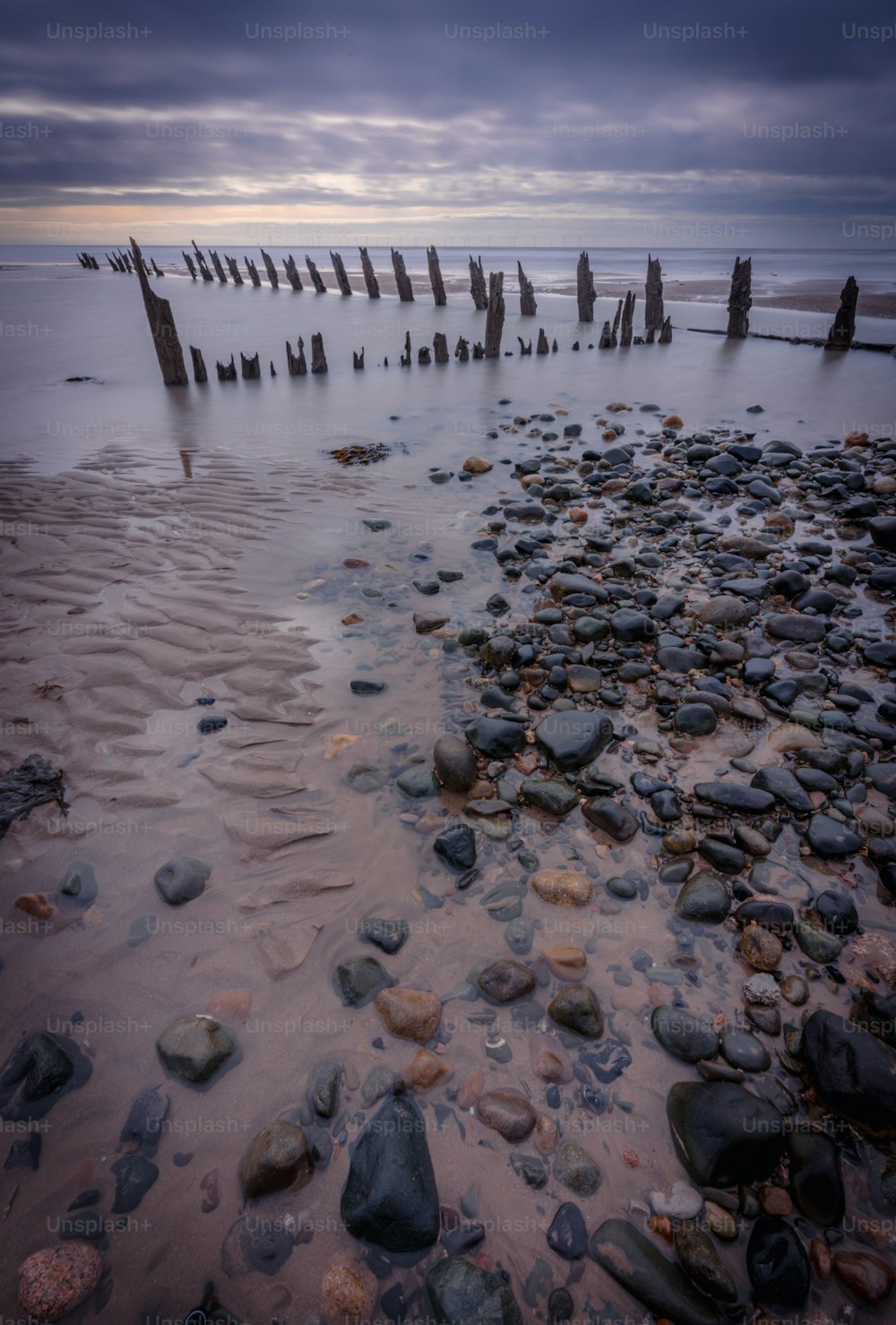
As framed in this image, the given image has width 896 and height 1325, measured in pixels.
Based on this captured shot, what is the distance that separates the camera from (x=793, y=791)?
320cm

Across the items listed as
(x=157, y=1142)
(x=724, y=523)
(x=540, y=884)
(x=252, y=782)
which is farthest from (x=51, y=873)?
(x=724, y=523)

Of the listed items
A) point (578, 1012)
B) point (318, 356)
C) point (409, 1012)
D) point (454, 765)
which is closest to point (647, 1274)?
point (578, 1012)

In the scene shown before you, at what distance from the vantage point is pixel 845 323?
15.8 metres

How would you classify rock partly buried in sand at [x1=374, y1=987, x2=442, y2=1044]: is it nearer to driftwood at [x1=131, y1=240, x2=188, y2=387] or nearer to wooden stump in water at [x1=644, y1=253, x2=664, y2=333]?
driftwood at [x1=131, y1=240, x2=188, y2=387]

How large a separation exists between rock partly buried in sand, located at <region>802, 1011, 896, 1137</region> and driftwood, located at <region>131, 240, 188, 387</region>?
15.5 metres

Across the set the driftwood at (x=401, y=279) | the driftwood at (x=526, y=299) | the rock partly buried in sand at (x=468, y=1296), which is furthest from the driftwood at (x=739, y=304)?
the rock partly buried in sand at (x=468, y=1296)

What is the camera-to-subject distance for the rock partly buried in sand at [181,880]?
280cm

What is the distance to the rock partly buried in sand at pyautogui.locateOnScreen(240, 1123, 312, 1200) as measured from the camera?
1.93m

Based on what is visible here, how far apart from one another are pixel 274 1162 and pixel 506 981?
3.34 feet

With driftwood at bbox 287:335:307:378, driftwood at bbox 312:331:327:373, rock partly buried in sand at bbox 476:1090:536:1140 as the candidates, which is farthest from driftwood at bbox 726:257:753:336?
rock partly buried in sand at bbox 476:1090:536:1140

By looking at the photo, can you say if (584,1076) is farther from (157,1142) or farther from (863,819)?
(863,819)

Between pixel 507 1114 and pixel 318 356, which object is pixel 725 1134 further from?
pixel 318 356

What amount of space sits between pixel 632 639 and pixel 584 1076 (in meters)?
3.01

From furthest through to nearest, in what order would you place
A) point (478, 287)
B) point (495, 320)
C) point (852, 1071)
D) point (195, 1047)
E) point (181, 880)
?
1. point (478, 287)
2. point (495, 320)
3. point (181, 880)
4. point (195, 1047)
5. point (852, 1071)
